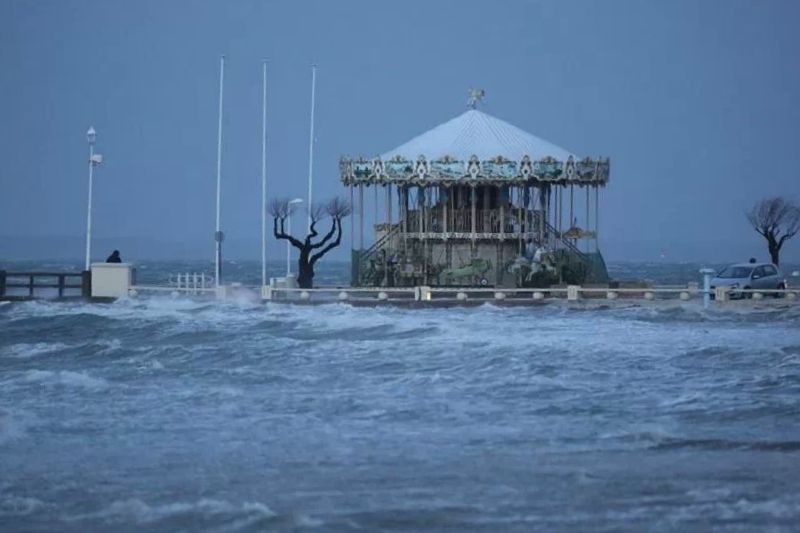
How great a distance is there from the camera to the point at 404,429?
17906 mm

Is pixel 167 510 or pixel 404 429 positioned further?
pixel 404 429

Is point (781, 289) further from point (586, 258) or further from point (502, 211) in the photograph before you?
point (502, 211)

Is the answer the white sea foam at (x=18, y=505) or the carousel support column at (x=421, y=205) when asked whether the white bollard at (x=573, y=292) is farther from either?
the white sea foam at (x=18, y=505)

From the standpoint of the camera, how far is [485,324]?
35.4m

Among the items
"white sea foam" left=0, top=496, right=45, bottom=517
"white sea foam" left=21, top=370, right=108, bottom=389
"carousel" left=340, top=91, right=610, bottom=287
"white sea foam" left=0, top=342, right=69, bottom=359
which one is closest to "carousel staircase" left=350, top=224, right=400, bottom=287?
"carousel" left=340, top=91, right=610, bottom=287

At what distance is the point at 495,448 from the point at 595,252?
32.3m

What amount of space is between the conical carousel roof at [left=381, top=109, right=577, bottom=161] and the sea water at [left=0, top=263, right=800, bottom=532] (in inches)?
567

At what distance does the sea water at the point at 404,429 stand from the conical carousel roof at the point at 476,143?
47.3 ft

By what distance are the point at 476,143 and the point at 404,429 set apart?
31495 millimetres

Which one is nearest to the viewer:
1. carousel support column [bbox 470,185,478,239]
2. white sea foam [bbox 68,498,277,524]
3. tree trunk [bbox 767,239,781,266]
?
white sea foam [bbox 68,498,277,524]

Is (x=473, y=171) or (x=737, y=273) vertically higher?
(x=473, y=171)

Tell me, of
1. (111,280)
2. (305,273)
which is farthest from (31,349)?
(305,273)

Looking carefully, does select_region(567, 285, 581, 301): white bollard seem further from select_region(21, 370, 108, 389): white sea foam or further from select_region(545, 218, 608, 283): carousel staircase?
select_region(21, 370, 108, 389): white sea foam

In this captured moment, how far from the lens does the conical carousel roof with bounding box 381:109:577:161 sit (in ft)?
157
